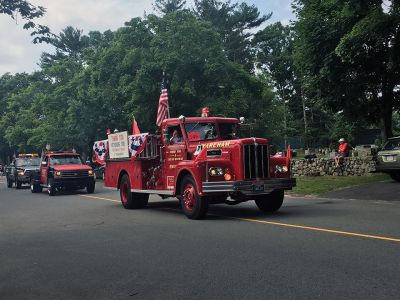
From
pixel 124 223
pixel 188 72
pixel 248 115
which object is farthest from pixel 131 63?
pixel 124 223

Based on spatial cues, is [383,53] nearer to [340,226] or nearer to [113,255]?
[340,226]

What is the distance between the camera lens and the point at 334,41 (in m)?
20.1

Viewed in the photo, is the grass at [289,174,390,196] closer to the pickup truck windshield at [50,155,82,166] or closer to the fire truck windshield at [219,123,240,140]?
the fire truck windshield at [219,123,240,140]

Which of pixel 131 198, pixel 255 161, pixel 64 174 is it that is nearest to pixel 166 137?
pixel 131 198

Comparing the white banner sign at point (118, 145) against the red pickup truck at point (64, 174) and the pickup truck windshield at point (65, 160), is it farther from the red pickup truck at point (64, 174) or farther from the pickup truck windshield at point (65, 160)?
the pickup truck windshield at point (65, 160)

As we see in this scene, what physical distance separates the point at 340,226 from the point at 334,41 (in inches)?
481

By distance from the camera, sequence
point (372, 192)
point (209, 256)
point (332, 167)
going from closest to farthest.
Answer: point (209, 256)
point (372, 192)
point (332, 167)

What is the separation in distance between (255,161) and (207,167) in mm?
1154

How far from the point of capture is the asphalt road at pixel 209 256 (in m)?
5.66

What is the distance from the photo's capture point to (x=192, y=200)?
1193cm

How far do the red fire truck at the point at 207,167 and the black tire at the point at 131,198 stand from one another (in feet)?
1.10

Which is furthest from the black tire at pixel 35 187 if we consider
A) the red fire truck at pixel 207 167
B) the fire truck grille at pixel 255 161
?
the fire truck grille at pixel 255 161

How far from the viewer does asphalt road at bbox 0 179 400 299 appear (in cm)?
566

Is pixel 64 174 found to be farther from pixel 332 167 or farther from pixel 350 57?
pixel 350 57
